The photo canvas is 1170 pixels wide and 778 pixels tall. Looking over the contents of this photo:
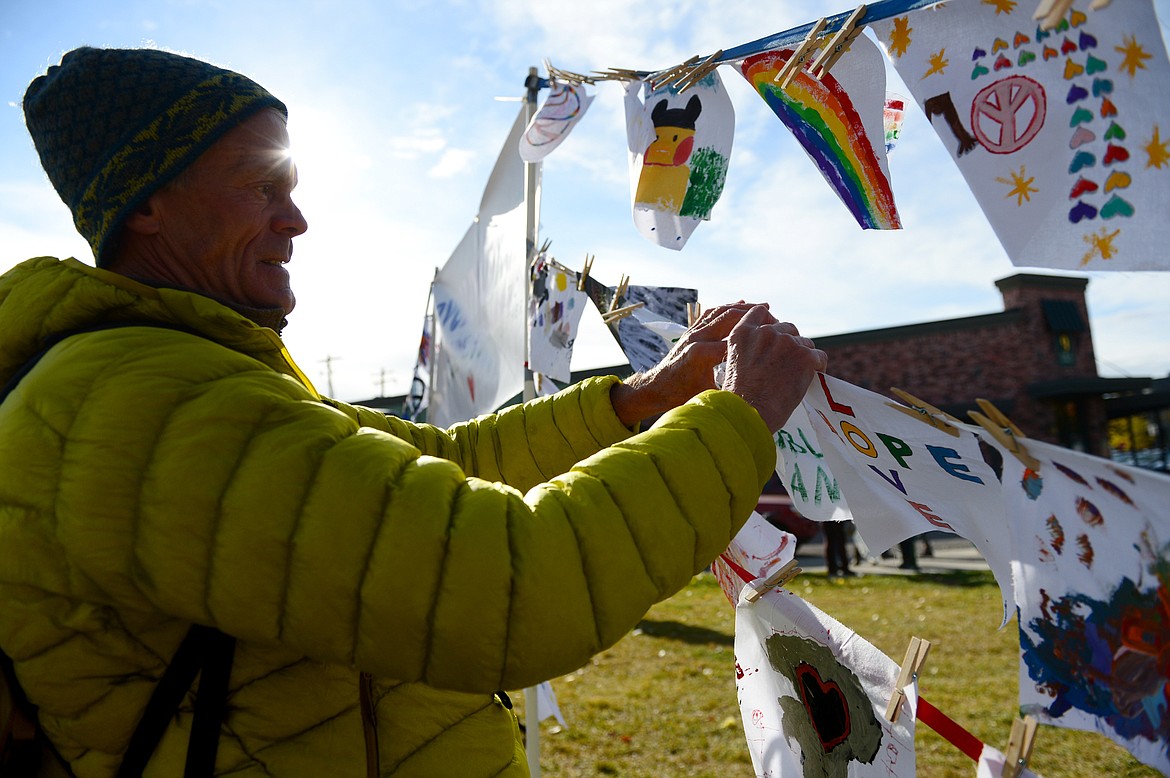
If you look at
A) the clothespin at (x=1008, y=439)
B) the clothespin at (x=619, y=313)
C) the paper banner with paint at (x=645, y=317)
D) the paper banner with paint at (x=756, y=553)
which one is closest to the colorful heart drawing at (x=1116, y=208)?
the clothespin at (x=1008, y=439)

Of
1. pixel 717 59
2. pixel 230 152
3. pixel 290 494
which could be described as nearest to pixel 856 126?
pixel 717 59

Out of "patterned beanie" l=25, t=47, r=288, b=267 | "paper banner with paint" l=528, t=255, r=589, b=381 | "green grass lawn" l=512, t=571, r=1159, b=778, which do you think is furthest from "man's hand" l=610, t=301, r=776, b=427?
"green grass lawn" l=512, t=571, r=1159, b=778

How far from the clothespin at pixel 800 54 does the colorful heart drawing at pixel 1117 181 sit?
2.08 ft

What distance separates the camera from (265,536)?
89 cm

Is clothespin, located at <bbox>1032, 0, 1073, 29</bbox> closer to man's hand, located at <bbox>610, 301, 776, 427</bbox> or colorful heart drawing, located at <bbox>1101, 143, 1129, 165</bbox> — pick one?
colorful heart drawing, located at <bbox>1101, 143, 1129, 165</bbox>

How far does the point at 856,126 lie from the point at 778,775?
1.53 m

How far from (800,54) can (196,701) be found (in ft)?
5.12

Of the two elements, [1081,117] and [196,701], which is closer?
[196,701]

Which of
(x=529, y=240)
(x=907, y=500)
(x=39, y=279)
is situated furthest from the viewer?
(x=529, y=240)

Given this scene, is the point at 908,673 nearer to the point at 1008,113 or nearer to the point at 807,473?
the point at 807,473

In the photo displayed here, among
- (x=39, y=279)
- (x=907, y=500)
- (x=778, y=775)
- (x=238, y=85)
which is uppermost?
(x=238, y=85)

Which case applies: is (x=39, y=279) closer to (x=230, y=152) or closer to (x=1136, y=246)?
(x=230, y=152)

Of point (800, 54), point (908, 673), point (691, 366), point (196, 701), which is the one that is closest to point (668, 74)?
point (800, 54)

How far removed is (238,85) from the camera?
131 centimetres
